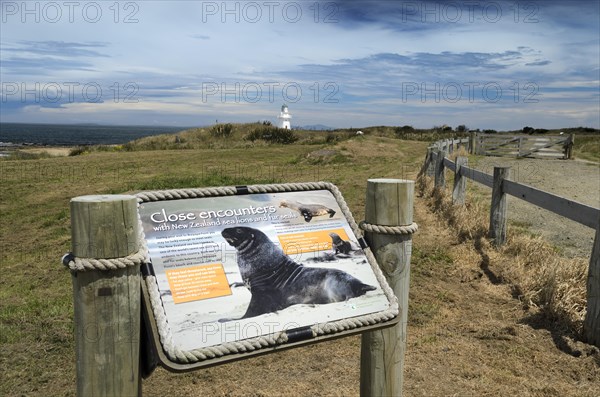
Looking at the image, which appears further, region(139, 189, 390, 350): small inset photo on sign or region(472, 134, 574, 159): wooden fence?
region(472, 134, 574, 159): wooden fence

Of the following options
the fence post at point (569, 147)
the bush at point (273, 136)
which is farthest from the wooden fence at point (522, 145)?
the bush at point (273, 136)

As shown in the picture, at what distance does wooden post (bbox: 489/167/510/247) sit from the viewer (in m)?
6.28

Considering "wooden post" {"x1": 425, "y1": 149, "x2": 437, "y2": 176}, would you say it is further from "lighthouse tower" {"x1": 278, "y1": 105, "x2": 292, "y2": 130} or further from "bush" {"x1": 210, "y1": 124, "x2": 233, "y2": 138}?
"lighthouse tower" {"x1": 278, "y1": 105, "x2": 292, "y2": 130}

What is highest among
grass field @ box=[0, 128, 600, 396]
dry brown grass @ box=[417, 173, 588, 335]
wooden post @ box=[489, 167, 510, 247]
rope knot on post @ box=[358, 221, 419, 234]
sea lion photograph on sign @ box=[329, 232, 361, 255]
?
rope knot on post @ box=[358, 221, 419, 234]

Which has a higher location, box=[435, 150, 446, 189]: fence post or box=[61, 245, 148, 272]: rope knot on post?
box=[61, 245, 148, 272]: rope knot on post

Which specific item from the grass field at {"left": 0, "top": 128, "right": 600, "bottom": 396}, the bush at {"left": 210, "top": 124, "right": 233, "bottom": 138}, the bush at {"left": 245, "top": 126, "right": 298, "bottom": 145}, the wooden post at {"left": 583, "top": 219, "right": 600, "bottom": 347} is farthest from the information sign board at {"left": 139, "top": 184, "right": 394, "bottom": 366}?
the bush at {"left": 210, "top": 124, "right": 233, "bottom": 138}

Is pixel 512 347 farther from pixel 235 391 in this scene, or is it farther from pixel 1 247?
pixel 1 247

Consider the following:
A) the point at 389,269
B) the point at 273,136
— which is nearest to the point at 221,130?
the point at 273,136

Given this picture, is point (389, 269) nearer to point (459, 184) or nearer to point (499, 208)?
point (499, 208)

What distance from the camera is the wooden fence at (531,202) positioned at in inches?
153

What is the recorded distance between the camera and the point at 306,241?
2348 mm

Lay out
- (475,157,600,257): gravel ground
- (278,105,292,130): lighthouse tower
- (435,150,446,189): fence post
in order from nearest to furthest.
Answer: (475,157,600,257): gravel ground → (435,150,446,189): fence post → (278,105,292,130): lighthouse tower

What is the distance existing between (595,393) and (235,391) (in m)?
Result: 2.51

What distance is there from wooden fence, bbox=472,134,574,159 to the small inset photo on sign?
21.7 metres
